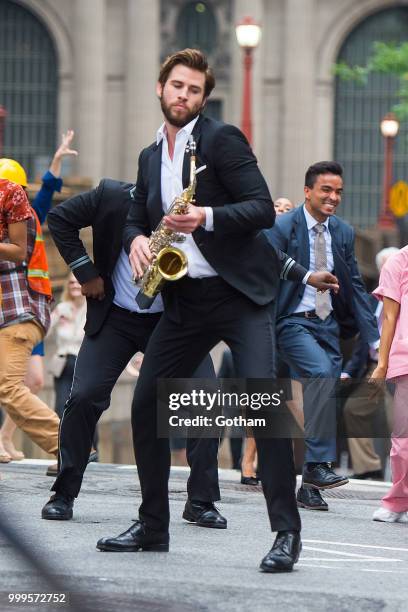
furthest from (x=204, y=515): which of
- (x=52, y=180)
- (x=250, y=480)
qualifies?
(x=52, y=180)

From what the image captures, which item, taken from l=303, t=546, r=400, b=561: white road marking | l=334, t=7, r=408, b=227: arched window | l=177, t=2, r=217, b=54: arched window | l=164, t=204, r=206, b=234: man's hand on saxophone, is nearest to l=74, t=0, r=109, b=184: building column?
l=177, t=2, r=217, b=54: arched window

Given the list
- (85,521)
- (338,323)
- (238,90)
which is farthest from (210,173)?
(238,90)

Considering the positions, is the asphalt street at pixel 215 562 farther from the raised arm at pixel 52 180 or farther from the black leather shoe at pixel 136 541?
the raised arm at pixel 52 180

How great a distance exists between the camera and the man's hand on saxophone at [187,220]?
22.4ft

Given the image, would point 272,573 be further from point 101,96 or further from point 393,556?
point 101,96

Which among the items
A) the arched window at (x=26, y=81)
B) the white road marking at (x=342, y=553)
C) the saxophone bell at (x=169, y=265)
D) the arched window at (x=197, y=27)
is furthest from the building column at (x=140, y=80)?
the saxophone bell at (x=169, y=265)

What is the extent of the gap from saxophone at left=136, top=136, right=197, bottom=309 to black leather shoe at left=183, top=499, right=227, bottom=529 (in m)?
1.85

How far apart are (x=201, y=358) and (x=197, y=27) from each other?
50.1m

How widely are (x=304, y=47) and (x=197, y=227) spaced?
49.5 meters

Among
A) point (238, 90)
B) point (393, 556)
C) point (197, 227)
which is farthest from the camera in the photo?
point (238, 90)

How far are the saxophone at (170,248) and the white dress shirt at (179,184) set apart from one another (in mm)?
56

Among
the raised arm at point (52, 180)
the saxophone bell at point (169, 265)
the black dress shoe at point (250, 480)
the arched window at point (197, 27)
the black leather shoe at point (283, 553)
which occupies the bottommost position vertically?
the black dress shoe at point (250, 480)

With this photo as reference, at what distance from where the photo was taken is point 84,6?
55.9 metres

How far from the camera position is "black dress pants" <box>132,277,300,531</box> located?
6941mm
